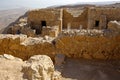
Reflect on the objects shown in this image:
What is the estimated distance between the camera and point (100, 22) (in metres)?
22.9

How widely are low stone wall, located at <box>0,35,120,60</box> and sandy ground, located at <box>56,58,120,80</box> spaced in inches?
17.9

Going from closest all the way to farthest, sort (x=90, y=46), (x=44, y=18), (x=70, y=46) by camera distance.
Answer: (x=90, y=46)
(x=70, y=46)
(x=44, y=18)

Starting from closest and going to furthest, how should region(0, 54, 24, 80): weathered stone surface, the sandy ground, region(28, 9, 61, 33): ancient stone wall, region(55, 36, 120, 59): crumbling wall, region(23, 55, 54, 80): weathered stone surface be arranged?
region(0, 54, 24, 80): weathered stone surface → region(23, 55, 54, 80): weathered stone surface → the sandy ground → region(55, 36, 120, 59): crumbling wall → region(28, 9, 61, 33): ancient stone wall

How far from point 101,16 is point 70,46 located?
12319 millimetres

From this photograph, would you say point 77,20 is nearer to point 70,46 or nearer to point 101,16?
point 101,16

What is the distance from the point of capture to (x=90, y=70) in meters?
9.92

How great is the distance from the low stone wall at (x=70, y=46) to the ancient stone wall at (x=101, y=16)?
11841 millimetres

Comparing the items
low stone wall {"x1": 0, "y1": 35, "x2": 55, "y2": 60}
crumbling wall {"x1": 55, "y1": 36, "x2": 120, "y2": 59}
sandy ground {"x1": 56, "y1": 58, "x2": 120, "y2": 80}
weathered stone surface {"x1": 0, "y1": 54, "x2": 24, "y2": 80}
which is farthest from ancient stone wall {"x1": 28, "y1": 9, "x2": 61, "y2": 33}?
weathered stone surface {"x1": 0, "y1": 54, "x2": 24, "y2": 80}

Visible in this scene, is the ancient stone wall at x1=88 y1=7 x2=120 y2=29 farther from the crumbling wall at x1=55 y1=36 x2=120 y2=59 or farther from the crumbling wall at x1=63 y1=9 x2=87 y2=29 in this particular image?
the crumbling wall at x1=55 y1=36 x2=120 y2=59

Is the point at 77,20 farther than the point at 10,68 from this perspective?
Yes

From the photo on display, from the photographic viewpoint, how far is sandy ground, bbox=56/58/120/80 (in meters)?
9.27

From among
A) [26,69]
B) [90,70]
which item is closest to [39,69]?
[26,69]

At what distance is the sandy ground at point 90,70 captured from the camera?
30.4ft

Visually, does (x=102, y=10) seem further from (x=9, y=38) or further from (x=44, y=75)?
(x=44, y=75)
